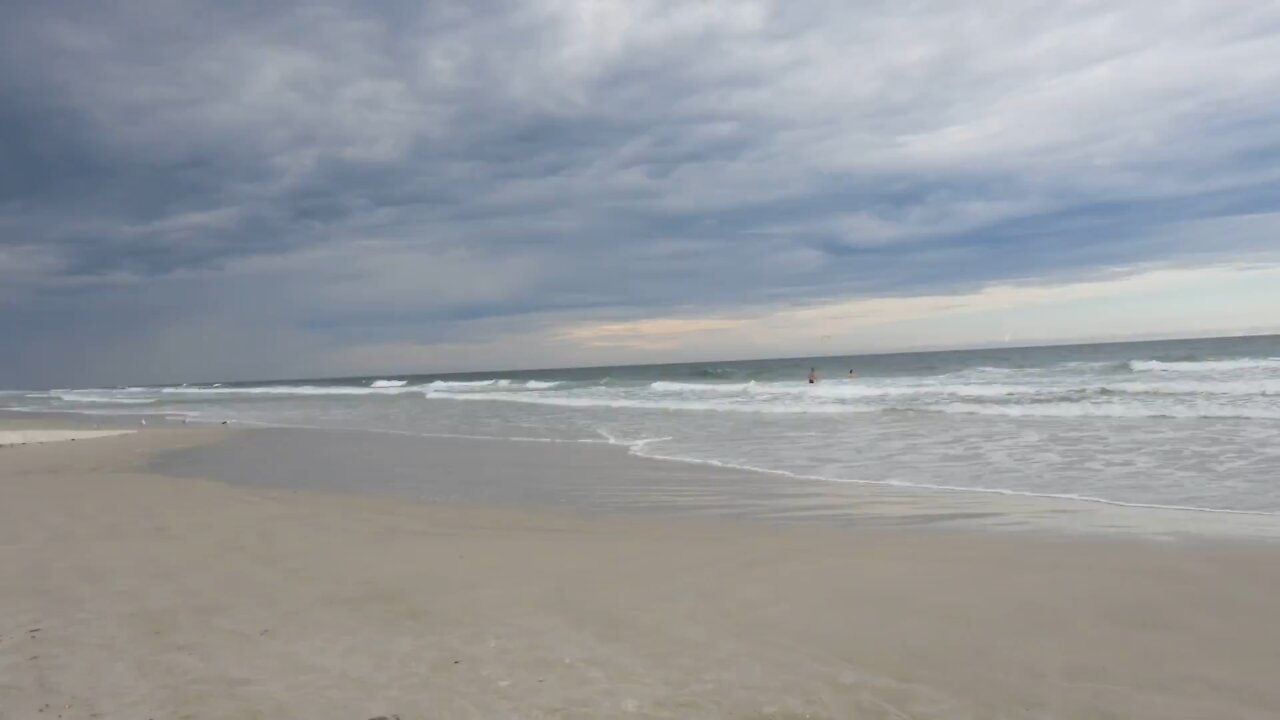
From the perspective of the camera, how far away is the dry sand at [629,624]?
3.48 meters

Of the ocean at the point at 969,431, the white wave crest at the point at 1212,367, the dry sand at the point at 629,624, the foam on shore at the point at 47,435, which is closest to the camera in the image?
the dry sand at the point at 629,624

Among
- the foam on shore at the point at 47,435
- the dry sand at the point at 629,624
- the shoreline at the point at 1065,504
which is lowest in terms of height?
the shoreline at the point at 1065,504

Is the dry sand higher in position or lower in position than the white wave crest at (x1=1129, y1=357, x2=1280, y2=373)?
lower

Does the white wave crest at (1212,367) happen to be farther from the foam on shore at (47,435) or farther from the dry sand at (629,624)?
the foam on shore at (47,435)

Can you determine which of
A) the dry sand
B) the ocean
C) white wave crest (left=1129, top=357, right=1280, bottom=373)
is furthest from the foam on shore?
white wave crest (left=1129, top=357, right=1280, bottom=373)

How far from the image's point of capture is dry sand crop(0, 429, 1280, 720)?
3482 mm

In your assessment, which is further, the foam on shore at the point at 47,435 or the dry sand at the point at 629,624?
the foam on shore at the point at 47,435

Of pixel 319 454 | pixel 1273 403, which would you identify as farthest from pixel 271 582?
pixel 1273 403

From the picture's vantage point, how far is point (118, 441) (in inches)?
→ 702

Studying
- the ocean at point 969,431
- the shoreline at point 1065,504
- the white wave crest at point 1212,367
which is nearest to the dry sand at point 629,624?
the shoreline at point 1065,504

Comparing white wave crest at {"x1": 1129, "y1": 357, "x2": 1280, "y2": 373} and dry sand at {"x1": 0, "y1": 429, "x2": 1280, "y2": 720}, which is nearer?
dry sand at {"x1": 0, "y1": 429, "x2": 1280, "y2": 720}

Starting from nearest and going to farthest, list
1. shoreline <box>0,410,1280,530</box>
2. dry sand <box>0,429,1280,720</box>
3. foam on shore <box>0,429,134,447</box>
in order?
dry sand <box>0,429,1280,720</box> → shoreline <box>0,410,1280,530</box> → foam on shore <box>0,429,134,447</box>

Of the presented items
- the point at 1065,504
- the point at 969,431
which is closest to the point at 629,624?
the point at 1065,504

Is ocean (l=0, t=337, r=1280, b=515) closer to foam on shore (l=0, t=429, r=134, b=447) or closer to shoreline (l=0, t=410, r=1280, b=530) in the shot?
shoreline (l=0, t=410, r=1280, b=530)
